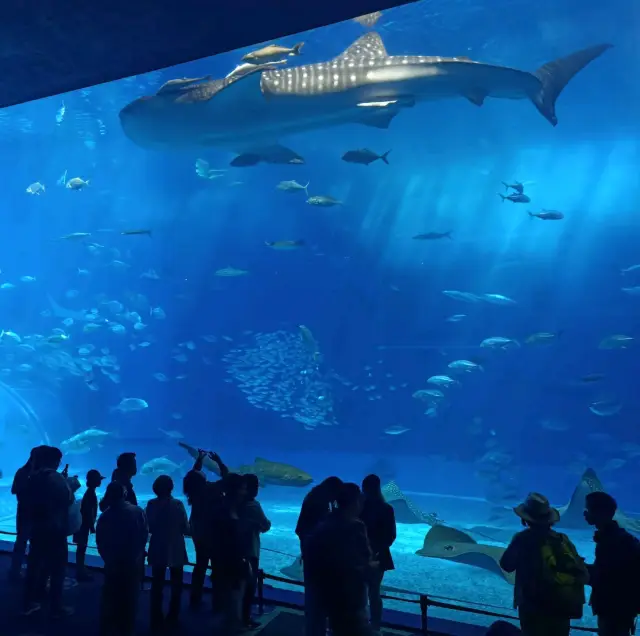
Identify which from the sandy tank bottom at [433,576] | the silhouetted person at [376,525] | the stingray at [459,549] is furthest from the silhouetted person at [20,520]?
the stingray at [459,549]

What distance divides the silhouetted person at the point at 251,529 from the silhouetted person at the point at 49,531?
1142 mm

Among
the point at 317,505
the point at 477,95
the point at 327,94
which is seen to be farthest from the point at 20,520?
the point at 327,94

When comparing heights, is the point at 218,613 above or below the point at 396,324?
below

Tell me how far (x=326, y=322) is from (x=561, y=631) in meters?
29.5

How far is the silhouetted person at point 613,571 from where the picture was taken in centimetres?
258

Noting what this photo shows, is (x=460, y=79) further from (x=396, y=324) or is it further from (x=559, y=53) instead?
(x=396, y=324)

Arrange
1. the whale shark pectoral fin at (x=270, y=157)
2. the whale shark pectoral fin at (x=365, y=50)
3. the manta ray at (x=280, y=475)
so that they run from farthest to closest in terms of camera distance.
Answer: the whale shark pectoral fin at (x=270, y=157) < the whale shark pectoral fin at (x=365, y=50) < the manta ray at (x=280, y=475)

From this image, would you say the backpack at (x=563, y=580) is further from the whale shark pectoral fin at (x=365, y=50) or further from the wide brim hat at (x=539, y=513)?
the whale shark pectoral fin at (x=365, y=50)

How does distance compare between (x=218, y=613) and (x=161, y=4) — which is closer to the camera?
(x=161, y=4)

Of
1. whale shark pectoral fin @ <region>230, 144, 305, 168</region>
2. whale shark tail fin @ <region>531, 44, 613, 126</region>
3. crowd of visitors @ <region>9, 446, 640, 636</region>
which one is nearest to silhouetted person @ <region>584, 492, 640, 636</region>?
crowd of visitors @ <region>9, 446, 640, 636</region>

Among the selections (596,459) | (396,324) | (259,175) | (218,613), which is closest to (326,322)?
(396,324)

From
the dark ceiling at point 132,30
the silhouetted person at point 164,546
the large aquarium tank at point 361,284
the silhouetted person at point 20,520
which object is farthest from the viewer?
the large aquarium tank at point 361,284

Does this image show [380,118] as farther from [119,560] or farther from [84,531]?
[119,560]

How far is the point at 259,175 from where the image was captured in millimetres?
32875
